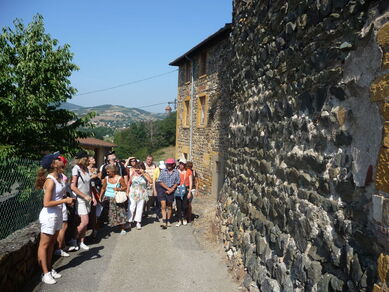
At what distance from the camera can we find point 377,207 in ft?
7.13

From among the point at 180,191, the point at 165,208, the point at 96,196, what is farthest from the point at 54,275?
the point at 180,191

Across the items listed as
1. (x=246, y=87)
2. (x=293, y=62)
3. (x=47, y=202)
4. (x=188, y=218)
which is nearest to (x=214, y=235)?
(x=188, y=218)

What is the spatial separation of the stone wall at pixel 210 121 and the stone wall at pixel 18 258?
334 inches

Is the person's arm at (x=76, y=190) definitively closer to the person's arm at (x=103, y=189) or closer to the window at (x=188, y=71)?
the person's arm at (x=103, y=189)

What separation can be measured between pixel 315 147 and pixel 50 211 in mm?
3114

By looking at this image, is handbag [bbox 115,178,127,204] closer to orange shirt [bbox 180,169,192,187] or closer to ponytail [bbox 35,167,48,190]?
orange shirt [bbox 180,169,192,187]

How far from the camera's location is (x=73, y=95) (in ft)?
33.8

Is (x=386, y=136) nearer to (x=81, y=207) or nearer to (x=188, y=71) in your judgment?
(x=81, y=207)

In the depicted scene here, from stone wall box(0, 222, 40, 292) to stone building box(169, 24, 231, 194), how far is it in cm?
853

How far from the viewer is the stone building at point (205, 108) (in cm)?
1302

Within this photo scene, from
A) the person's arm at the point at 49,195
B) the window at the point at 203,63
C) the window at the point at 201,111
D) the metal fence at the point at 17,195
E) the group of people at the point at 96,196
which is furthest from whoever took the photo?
the window at the point at 203,63

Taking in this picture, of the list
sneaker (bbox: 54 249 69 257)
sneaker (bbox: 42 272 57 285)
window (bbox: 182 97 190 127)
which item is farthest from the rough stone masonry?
window (bbox: 182 97 190 127)

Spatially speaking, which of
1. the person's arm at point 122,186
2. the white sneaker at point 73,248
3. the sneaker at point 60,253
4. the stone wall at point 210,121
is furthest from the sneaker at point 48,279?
the stone wall at point 210,121

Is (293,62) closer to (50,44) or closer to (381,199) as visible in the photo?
(381,199)
